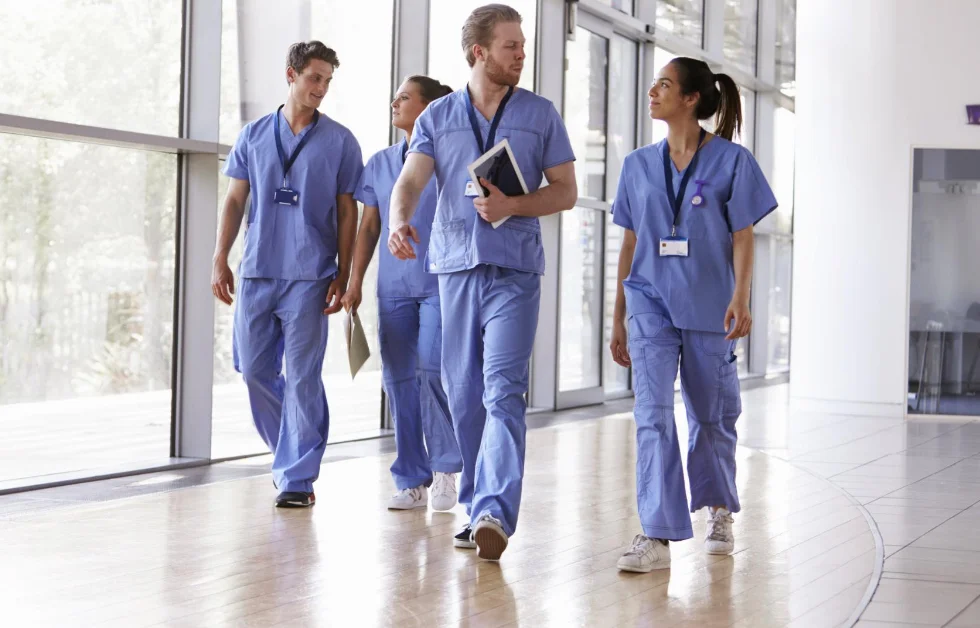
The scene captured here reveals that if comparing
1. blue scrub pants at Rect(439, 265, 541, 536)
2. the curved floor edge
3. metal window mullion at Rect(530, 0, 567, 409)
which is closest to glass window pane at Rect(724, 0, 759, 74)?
metal window mullion at Rect(530, 0, 567, 409)

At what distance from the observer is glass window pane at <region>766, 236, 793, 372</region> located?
43.2 feet

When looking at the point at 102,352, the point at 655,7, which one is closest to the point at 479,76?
the point at 102,352

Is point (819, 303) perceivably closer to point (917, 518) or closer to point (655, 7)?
point (655, 7)

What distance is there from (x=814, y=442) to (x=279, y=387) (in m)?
3.21

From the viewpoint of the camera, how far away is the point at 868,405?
8.04m

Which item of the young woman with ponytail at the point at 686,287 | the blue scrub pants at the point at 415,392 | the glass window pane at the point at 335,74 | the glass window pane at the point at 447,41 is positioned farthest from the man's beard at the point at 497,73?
the glass window pane at the point at 447,41

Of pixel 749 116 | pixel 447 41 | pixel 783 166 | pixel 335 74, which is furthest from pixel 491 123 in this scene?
pixel 783 166

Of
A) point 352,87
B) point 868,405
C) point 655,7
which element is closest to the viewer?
point 352,87

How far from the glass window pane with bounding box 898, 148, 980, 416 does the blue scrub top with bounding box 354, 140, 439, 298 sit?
15.8ft

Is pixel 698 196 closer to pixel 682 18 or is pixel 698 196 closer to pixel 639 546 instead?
pixel 639 546

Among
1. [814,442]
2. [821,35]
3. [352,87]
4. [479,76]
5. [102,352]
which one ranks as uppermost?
[821,35]

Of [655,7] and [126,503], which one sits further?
[655,7]

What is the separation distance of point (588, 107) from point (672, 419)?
19.3 ft

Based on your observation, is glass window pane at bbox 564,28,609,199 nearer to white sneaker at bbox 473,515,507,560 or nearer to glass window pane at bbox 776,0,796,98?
glass window pane at bbox 776,0,796,98
